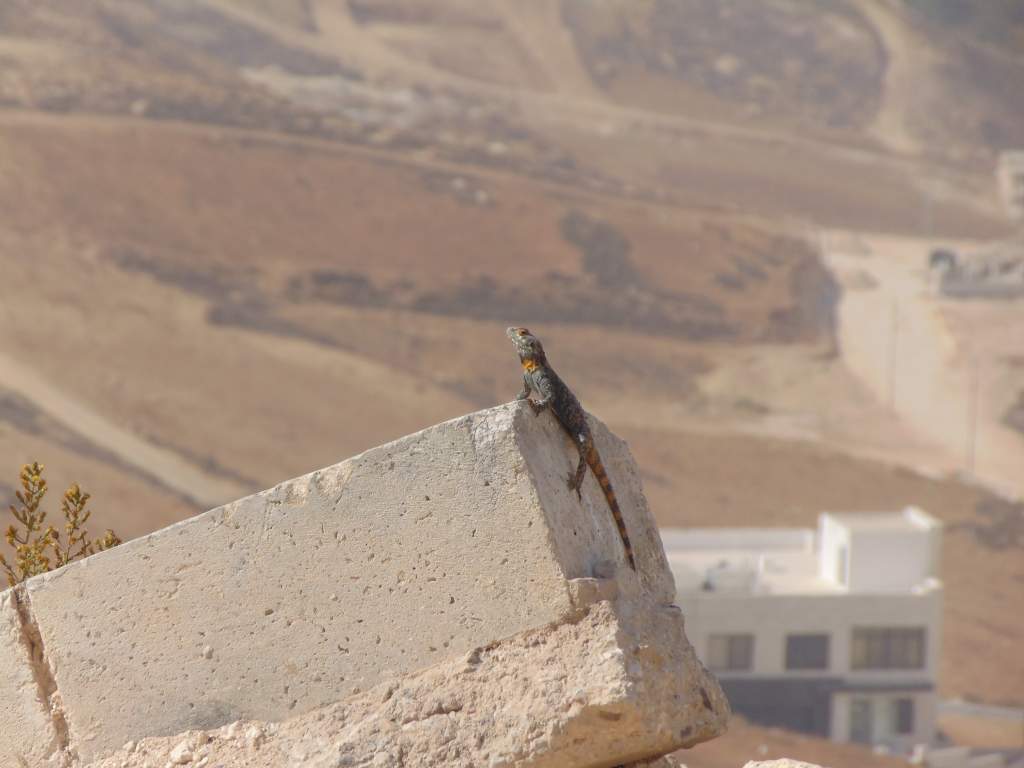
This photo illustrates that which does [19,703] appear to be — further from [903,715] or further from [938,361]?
[938,361]

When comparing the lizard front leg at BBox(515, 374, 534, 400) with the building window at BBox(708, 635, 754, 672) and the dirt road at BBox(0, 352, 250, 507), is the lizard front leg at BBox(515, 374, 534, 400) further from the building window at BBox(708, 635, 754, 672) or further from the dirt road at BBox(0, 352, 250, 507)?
the dirt road at BBox(0, 352, 250, 507)

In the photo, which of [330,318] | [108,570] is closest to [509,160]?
[330,318]

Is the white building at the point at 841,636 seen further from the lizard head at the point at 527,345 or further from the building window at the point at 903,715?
the lizard head at the point at 527,345

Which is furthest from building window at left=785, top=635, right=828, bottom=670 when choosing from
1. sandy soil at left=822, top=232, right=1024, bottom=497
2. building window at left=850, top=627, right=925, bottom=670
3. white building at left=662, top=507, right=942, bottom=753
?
sandy soil at left=822, top=232, right=1024, bottom=497

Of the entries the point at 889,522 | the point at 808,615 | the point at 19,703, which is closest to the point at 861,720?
the point at 808,615

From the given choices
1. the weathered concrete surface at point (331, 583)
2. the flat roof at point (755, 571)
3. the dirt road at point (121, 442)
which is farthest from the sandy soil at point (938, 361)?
the weathered concrete surface at point (331, 583)

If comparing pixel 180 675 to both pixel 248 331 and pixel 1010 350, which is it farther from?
pixel 1010 350
